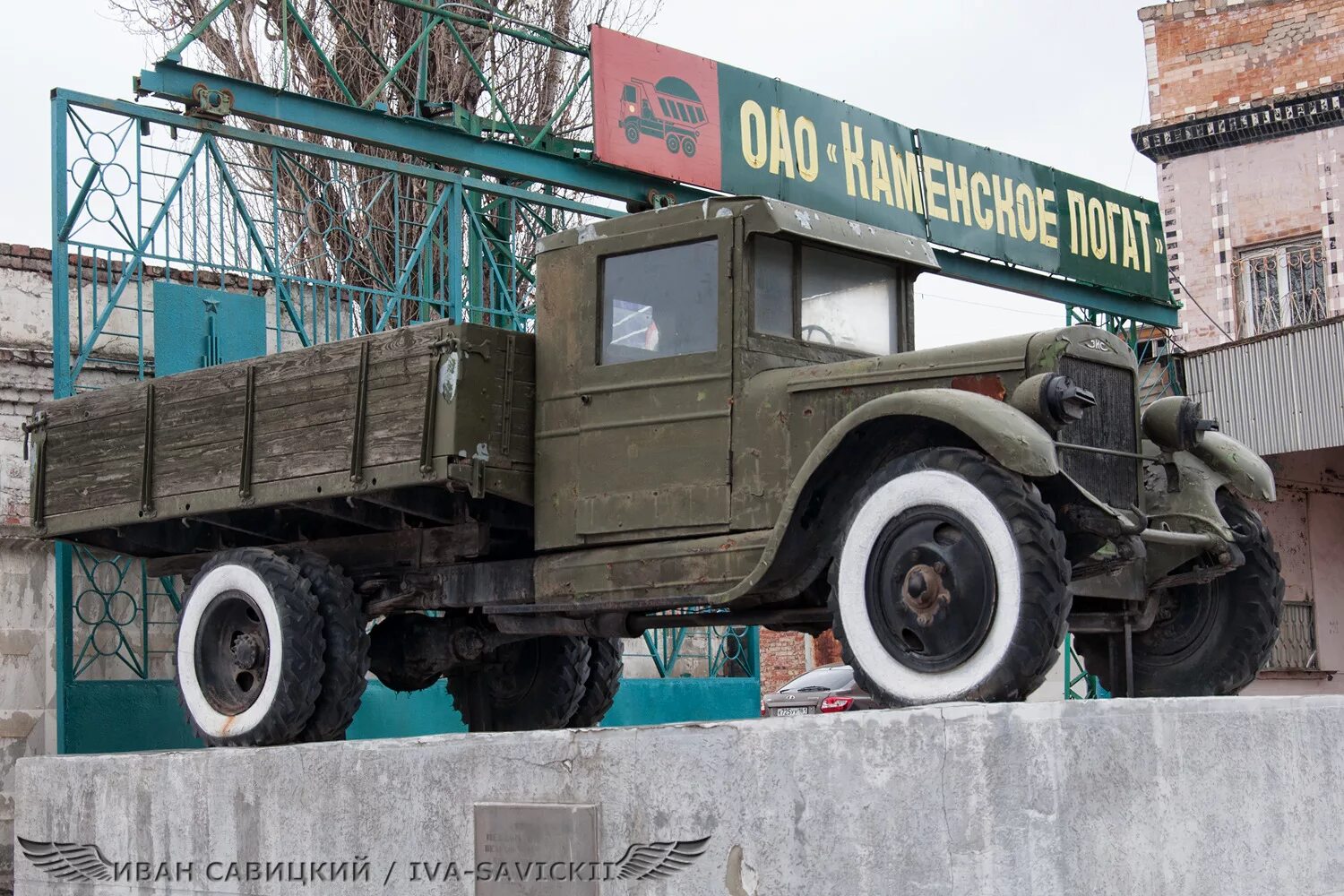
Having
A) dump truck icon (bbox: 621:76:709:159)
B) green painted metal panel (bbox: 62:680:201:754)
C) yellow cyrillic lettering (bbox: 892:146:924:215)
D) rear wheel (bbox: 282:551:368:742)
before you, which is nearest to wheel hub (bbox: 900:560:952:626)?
rear wheel (bbox: 282:551:368:742)

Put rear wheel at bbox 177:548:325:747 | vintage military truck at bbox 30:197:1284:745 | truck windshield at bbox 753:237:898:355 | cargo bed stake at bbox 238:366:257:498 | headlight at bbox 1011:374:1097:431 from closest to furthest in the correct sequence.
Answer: vintage military truck at bbox 30:197:1284:745
headlight at bbox 1011:374:1097:431
truck windshield at bbox 753:237:898:355
rear wheel at bbox 177:548:325:747
cargo bed stake at bbox 238:366:257:498

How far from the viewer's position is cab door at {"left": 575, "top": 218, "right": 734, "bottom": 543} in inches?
268

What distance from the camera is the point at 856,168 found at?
12.9 meters

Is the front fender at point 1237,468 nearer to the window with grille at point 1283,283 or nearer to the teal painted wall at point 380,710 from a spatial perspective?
the teal painted wall at point 380,710

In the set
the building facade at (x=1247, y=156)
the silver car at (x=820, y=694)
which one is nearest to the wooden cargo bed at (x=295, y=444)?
the silver car at (x=820, y=694)

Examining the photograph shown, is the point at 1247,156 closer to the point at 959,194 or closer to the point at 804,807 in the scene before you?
the point at 959,194

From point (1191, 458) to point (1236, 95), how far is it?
17017mm

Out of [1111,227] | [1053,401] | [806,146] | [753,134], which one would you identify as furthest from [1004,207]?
[1053,401]

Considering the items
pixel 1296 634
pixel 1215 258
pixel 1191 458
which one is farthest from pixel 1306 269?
pixel 1191 458

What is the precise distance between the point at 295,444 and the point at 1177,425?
382 centimetres

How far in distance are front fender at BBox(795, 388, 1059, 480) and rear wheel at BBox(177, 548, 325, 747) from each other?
2.50 m

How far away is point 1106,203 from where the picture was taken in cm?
1566

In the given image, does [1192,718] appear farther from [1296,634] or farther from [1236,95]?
[1236,95]

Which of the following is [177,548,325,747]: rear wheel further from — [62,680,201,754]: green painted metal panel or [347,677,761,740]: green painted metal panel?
[347,677,761,740]: green painted metal panel
